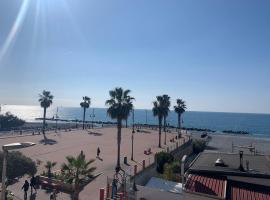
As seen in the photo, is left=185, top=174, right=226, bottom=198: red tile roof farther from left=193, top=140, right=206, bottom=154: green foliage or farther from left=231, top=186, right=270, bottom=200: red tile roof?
left=193, top=140, right=206, bottom=154: green foliage

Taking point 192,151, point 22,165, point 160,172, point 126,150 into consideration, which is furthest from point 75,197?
point 192,151

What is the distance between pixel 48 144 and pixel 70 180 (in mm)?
27989

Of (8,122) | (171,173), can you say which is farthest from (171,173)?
(8,122)

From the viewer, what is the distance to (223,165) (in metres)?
20.2

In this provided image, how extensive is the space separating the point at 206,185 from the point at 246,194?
211cm

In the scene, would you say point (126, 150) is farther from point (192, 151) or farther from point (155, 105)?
point (192, 151)

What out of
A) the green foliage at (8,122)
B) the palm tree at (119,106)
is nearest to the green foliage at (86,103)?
the green foliage at (8,122)

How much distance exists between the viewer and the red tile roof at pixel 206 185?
53.1 feet

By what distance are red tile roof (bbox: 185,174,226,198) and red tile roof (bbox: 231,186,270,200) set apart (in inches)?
23.1

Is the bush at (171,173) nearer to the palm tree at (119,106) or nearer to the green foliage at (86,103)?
the palm tree at (119,106)

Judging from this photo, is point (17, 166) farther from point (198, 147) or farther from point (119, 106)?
point (198, 147)

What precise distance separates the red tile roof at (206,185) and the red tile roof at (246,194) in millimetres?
587

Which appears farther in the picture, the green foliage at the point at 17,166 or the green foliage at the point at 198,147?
the green foliage at the point at 198,147

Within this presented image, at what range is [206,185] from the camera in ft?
55.7
